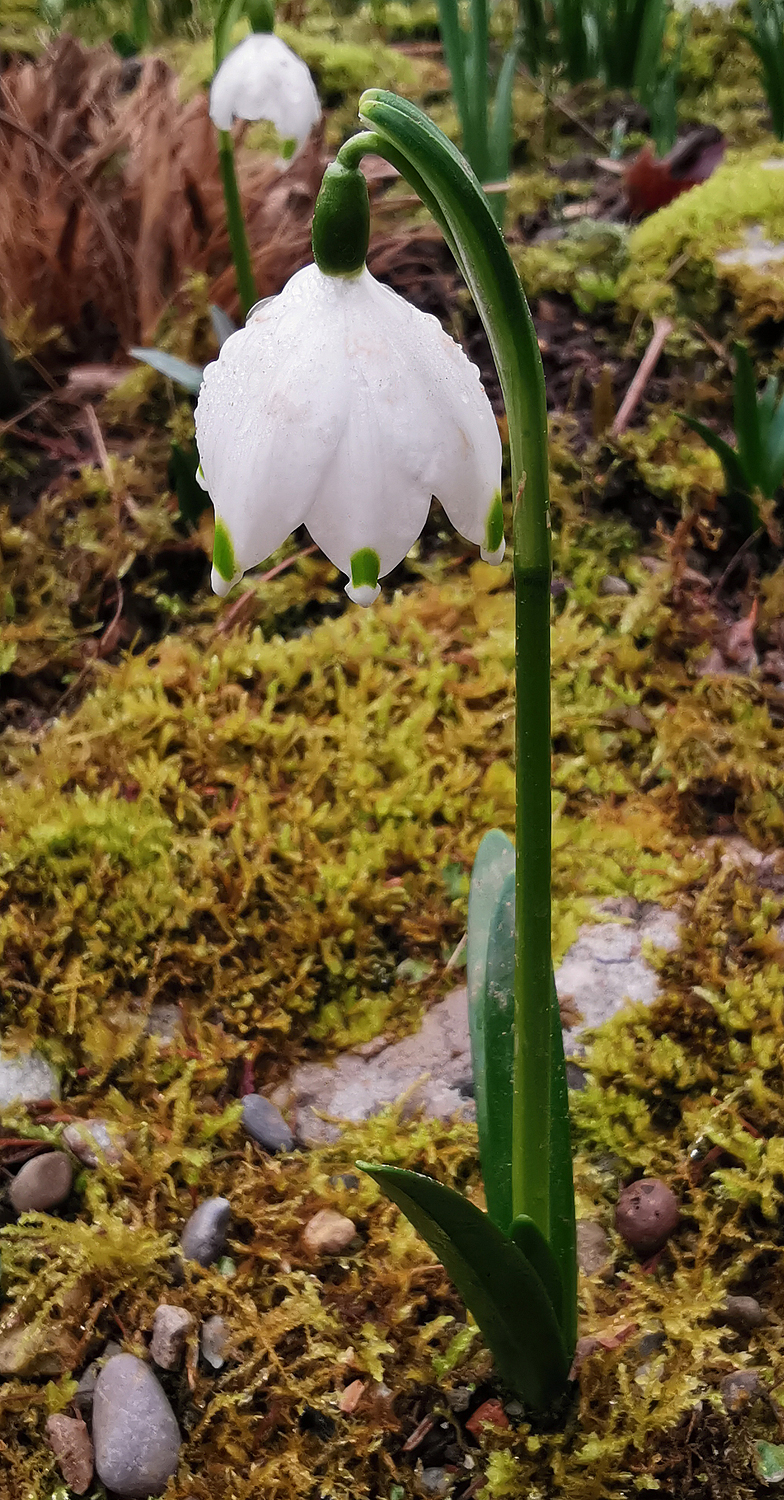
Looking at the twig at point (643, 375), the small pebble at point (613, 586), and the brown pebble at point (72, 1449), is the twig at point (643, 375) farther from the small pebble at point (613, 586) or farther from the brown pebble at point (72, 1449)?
the brown pebble at point (72, 1449)


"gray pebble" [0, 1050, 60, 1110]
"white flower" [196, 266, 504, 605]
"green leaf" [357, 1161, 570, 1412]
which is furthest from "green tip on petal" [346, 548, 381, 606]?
"gray pebble" [0, 1050, 60, 1110]

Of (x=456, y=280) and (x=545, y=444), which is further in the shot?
(x=456, y=280)

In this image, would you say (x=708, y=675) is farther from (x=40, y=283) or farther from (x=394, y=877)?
(x=40, y=283)

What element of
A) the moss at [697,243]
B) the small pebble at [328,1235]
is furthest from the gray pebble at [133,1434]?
the moss at [697,243]

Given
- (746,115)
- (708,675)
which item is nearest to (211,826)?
(708,675)

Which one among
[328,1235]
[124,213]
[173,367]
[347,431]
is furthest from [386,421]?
[124,213]
